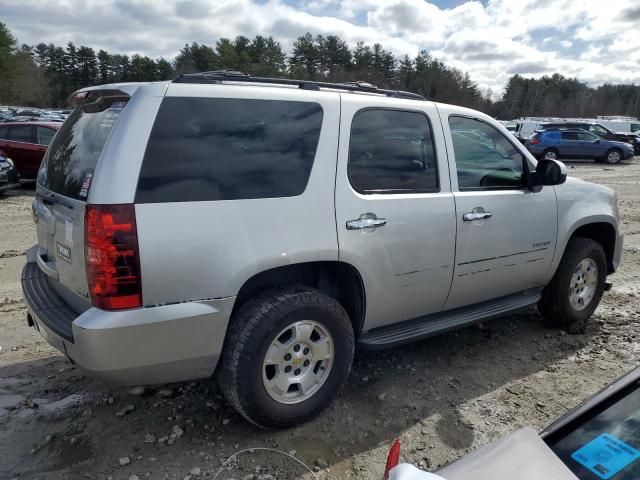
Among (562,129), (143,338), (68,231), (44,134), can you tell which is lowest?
(143,338)

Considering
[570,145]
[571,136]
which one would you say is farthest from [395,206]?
[571,136]

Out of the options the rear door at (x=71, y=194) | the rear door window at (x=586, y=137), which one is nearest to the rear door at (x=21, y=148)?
the rear door at (x=71, y=194)

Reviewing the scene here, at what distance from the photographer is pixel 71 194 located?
260 cm

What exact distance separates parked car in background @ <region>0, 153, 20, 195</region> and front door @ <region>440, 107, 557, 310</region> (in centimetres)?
1051

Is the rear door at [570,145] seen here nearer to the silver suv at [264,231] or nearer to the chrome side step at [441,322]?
the chrome side step at [441,322]

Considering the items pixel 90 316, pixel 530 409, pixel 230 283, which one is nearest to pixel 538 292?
pixel 530 409

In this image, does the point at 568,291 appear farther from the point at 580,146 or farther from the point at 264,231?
the point at 580,146

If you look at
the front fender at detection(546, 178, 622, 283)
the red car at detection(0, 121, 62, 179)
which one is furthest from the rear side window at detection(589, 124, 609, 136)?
the red car at detection(0, 121, 62, 179)

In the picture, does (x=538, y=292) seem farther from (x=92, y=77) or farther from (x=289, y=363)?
(x=92, y=77)

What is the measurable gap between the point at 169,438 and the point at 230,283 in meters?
1.10

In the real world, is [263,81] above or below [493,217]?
above

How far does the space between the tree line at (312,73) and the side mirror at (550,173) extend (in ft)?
176

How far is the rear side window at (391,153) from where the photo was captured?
3.07 meters

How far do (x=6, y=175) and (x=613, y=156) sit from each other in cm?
2411
